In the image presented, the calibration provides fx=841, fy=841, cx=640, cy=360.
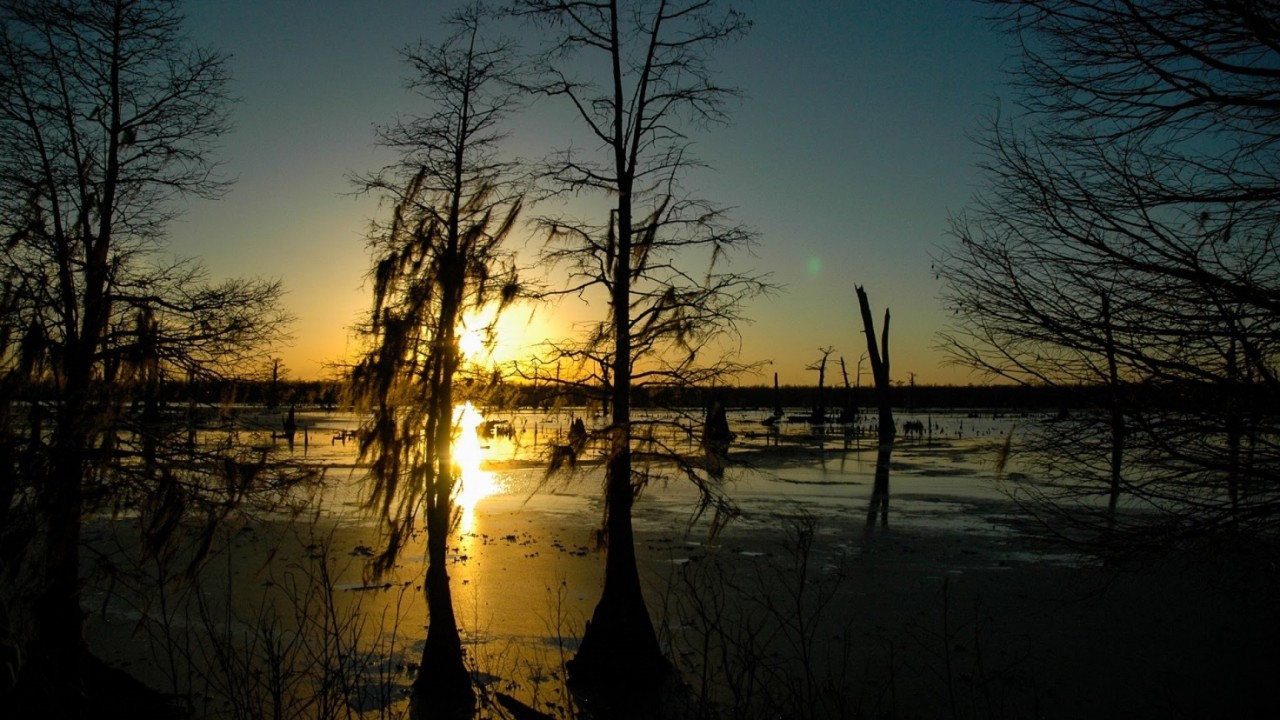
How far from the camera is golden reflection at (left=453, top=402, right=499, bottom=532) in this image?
8445 millimetres

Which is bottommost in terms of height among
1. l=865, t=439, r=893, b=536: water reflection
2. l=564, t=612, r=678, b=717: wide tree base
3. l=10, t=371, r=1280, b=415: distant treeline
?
l=564, t=612, r=678, b=717: wide tree base

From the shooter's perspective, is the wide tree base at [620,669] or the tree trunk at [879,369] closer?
the wide tree base at [620,669]

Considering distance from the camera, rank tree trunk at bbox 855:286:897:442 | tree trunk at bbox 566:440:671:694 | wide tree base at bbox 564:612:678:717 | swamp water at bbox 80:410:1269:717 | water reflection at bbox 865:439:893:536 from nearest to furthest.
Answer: swamp water at bbox 80:410:1269:717 → wide tree base at bbox 564:612:678:717 → tree trunk at bbox 566:440:671:694 → water reflection at bbox 865:439:893:536 → tree trunk at bbox 855:286:897:442

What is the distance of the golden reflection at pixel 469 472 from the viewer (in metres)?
8.45

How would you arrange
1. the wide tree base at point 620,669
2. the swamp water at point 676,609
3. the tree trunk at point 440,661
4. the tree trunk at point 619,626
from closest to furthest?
the swamp water at point 676,609 → the tree trunk at point 440,661 → the wide tree base at point 620,669 → the tree trunk at point 619,626

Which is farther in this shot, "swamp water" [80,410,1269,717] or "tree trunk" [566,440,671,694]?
"tree trunk" [566,440,671,694]

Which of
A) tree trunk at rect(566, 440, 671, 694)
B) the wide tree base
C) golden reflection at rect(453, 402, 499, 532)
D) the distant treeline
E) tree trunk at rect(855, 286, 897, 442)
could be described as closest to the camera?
the distant treeline

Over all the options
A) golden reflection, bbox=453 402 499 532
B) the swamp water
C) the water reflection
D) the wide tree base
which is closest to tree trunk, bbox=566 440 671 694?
the wide tree base

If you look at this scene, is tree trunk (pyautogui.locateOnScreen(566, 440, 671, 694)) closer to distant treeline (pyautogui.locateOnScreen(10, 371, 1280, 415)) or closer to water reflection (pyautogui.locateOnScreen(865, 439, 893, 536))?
distant treeline (pyautogui.locateOnScreen(10, 371, 1280, 415))

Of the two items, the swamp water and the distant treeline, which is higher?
the distant treeline

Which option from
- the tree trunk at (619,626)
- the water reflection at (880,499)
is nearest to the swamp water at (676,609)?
the water reflection at (880,499)

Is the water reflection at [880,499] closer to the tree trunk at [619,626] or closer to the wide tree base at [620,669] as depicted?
the tree trunk at [619,626]

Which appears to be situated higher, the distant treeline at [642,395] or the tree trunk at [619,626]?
the distant treeline at [642,395]

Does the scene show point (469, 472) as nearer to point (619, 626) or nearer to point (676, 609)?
point (676, 609)
